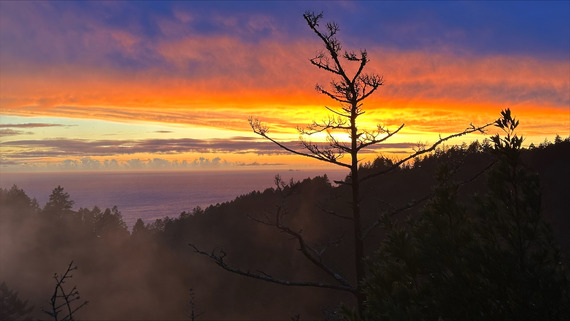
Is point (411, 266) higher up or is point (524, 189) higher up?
point (524, 189)

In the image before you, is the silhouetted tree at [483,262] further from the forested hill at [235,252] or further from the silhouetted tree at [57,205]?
the silhouetted tree at [57,205]

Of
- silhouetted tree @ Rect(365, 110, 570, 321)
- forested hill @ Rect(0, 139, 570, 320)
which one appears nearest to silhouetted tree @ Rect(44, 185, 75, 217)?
forested hill @ Rect(0, 139, 570, 320)

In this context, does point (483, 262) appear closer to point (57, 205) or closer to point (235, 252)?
point (235, 252)

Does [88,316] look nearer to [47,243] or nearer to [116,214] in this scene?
[47,243]

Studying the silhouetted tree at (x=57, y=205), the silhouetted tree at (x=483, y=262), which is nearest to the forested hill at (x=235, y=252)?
the silhouetted tree at (x=57, y=205)

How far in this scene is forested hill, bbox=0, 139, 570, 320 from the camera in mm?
29781

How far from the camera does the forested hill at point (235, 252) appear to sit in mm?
29781

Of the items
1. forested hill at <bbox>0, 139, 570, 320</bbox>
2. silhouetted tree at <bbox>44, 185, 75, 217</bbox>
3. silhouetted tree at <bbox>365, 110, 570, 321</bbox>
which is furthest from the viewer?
silhouetted tree at <bbox>44, 185, 75, 217</bbox>

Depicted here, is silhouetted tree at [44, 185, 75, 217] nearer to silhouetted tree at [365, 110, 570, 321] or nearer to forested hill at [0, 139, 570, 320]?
forested hill at [0, 139, 570, 320]

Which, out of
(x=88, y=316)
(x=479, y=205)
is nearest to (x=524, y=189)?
(x=479, y=205)

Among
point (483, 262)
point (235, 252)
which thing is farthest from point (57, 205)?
point (483, 262)

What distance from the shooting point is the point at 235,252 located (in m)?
38.8

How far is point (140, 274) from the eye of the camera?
44.3 metres

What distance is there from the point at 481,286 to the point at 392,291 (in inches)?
41.4
